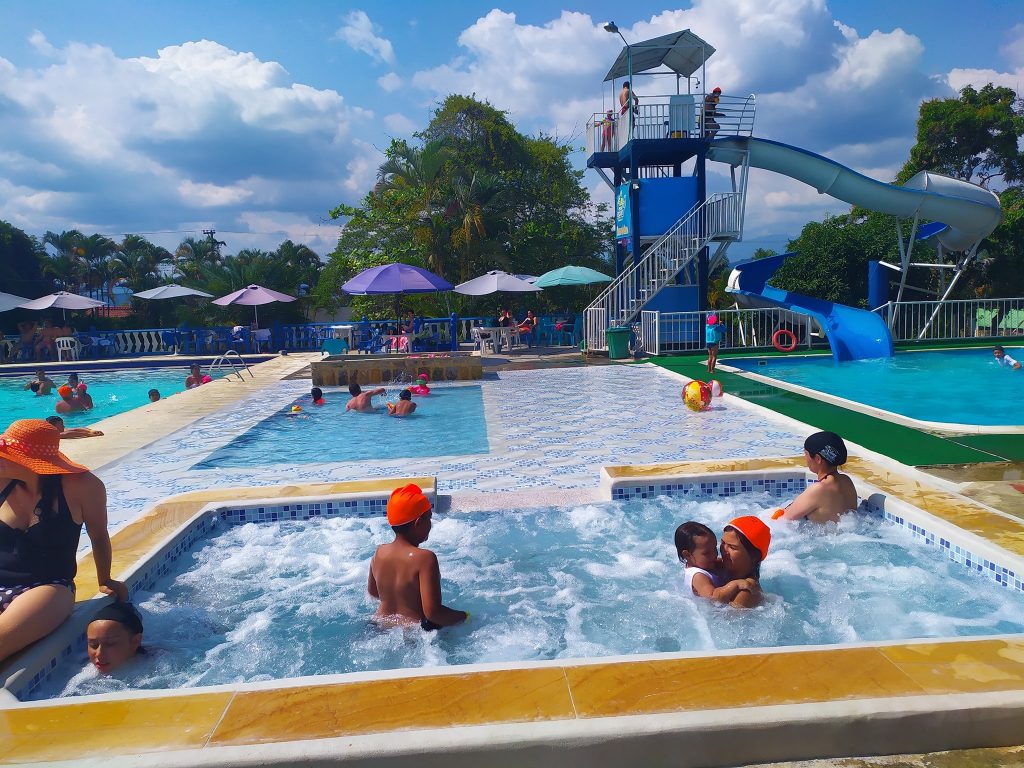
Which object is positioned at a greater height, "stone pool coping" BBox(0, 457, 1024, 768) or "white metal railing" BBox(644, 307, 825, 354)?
"white metal railing" BBox(644, 307, 825, 354)

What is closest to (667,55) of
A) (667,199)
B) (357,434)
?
(667,199)

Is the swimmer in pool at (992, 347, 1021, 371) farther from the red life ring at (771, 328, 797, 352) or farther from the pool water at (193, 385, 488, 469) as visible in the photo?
the pool water at (193, 385, 488, 469)

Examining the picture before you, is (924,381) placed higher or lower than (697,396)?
lower

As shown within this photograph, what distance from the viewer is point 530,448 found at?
852 cm

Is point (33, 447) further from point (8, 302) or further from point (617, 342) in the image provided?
point (8, 302)

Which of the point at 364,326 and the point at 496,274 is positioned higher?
the point at 496,274

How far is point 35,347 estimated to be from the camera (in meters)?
24.1

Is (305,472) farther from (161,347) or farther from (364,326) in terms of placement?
(161,347)

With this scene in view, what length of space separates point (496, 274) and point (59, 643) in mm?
17932

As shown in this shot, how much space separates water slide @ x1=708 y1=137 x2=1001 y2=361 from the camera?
19422 mm

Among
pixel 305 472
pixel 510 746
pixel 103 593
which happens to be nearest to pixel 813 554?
pixel 510 746

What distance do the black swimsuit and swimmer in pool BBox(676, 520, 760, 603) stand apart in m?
3.45

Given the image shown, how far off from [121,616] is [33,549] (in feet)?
1.84

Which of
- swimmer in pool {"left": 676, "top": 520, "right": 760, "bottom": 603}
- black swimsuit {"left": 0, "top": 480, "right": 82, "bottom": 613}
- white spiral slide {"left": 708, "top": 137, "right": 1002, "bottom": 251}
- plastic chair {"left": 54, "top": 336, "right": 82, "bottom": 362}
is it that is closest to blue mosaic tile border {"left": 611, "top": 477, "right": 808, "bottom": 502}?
swimmer in pool {"left": 676, "top": 520, "right": 760, "bottom": 603}
